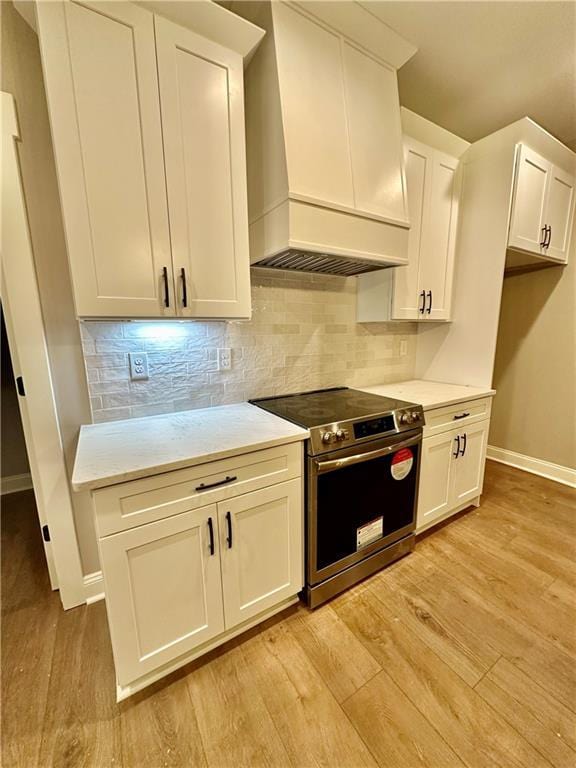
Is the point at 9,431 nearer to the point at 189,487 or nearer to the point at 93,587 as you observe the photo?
the point at 93,587

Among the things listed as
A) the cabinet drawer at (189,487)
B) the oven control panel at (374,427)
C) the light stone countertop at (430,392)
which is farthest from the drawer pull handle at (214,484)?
the light stone countertop at (430,392)

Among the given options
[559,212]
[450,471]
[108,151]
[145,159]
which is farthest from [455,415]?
[108,151]

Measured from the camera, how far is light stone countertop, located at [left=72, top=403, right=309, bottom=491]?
3.40ft

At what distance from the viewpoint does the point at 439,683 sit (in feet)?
4.03

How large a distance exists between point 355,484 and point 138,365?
4.08ft

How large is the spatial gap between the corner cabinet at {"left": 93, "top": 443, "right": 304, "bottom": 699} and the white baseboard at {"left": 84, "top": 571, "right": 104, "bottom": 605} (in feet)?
1.99

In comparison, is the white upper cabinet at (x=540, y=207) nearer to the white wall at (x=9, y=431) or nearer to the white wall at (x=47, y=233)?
the white wall at (x=47, y=233)

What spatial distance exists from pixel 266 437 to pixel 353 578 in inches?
39.7

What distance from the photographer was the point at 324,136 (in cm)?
145

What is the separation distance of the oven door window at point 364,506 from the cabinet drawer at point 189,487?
213 millimetres

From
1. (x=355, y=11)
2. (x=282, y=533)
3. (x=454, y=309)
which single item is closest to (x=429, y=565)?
(x=282, y=533)

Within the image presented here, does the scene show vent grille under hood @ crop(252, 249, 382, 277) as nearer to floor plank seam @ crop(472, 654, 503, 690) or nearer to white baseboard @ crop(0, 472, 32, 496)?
floor plank seam @ crop(472, 654, 503, 690)

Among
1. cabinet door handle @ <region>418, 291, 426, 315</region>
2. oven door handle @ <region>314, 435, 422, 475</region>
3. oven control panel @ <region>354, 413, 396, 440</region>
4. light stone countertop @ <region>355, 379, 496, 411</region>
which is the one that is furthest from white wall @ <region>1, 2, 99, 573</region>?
cabinet door handle @ <region>418, 291, 426, 315</region>

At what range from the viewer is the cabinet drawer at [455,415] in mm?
1908
